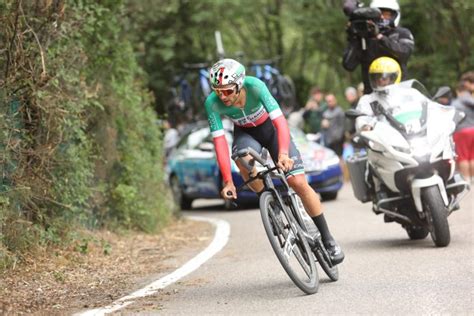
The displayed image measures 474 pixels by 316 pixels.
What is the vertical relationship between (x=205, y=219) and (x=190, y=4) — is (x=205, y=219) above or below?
below

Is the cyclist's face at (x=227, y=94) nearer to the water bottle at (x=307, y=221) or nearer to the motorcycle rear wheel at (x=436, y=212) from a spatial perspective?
the water bottle at (x=307, y=221)

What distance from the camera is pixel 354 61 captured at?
14047 millimetres

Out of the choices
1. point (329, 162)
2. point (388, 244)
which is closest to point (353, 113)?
point (388, 244)

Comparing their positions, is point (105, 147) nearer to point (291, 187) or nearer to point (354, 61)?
point (354, 61)

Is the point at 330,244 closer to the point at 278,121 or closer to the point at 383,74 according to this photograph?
the point at 278,121

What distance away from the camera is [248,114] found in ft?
31.3

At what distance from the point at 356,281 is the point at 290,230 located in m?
0.80

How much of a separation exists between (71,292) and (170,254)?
3442mm

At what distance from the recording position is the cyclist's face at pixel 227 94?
9094 millimetres

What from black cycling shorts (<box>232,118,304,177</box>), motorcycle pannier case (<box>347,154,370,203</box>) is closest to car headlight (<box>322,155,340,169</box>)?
motorcycle pannier case (<box>347,154,370,203</box>)

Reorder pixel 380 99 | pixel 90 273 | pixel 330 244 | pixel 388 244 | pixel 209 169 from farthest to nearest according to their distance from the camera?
pixel 209 169 < pixel 388 244 < pixel 380 99 < pixel 90 273 < pixel 330 244

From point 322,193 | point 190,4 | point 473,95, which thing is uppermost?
point 190,4

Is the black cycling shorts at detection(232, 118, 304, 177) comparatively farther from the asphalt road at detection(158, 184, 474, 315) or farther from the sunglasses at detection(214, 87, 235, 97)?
the asphalt road at detection(158, 184, 474, 315)

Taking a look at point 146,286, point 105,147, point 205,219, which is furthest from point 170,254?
point 205,219
